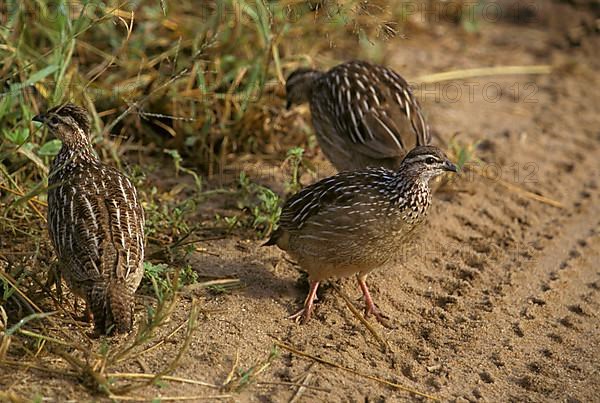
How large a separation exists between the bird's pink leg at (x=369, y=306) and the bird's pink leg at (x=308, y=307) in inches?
12.8

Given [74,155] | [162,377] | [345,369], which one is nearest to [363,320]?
[345,369]

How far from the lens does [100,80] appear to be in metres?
8.63

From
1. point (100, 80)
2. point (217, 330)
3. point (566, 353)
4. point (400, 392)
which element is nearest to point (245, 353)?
point (217, 330)

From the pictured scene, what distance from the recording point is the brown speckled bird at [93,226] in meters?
5.38

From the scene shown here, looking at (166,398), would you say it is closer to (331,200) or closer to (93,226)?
(93,226)

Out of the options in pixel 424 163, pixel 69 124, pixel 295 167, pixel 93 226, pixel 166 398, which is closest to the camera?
pixel 166 398

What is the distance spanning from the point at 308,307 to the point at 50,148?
2.21 meters

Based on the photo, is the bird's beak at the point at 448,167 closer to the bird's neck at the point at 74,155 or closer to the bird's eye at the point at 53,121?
the bird's neck at the point at 74,155

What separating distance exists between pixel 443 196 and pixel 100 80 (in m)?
3.20

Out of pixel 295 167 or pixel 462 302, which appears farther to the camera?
pixel 295 167

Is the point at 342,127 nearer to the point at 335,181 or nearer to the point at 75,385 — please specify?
the point at 335,181

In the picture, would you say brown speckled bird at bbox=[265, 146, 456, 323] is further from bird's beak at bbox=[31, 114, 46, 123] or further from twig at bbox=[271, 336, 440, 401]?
bird's beak at bbox=[31, 114, 46, 123]

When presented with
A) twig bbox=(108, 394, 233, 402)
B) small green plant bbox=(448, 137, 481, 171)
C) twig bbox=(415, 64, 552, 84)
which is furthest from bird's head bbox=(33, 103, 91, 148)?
twig bbox=(415, 64, 552, 84)

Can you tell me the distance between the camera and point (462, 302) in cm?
674
